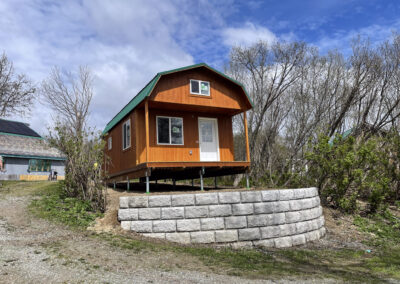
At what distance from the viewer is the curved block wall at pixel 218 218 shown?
23.7 feet

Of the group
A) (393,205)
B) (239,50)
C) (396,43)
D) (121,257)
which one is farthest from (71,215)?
(396,43)

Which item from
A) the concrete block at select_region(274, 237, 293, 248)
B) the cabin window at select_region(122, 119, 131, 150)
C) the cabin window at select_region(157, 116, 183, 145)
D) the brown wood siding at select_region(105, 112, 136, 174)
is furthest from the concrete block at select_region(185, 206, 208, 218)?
the cabin window at select_region(122, 119, 131, 150)

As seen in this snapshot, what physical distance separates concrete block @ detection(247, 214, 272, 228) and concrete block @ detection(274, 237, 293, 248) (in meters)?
0.49

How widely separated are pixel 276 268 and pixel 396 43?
46.1 ft

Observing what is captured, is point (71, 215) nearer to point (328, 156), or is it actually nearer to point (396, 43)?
point (328, 156)

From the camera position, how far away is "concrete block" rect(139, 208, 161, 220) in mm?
7219

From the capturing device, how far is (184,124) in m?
11.6

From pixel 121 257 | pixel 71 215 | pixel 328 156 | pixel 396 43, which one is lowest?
pixel 121 257

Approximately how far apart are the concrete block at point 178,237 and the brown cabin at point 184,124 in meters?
2.94

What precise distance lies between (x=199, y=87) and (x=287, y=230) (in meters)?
5.88

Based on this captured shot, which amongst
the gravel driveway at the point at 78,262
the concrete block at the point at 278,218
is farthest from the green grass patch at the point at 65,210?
the concrete block at the point at 278,218

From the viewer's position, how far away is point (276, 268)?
573 centimetres

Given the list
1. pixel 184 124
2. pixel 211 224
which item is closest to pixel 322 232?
pixel 211 224

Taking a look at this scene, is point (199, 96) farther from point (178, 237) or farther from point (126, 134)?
point (178, 237)
